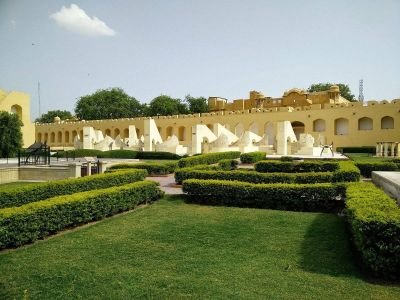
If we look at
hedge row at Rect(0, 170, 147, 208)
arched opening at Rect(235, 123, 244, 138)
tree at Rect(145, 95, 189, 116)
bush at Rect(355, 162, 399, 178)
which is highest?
tree at Rect(145, 95, 189, 116)

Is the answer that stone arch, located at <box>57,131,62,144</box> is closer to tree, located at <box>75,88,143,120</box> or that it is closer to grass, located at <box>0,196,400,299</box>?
tree, located at <box>75,88,143,120</box>

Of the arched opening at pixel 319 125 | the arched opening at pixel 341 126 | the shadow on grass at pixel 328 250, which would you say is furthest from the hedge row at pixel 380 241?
the arched opening at pixel 319 125

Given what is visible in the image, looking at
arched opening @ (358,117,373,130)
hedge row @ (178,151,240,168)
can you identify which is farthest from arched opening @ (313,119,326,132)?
hedge row @ (178,151,240,168)

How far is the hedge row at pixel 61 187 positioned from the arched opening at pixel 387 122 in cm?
2856

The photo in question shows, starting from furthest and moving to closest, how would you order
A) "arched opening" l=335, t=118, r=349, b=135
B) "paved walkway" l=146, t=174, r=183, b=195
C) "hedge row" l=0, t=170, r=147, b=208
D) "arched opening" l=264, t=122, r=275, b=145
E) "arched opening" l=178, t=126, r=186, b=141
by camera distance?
"arched opening" l=178, t=126, r=186, b=141 < "arched opening" l=264, t=122, r=275, b=145 < "arched opening" l=335, t=118, r=349, b=135 < "paved walkway" l=146, t=174, r=183, b=195 < "hedge row" l=0, t=170, r=147, b=208

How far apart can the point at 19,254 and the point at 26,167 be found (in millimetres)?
9280

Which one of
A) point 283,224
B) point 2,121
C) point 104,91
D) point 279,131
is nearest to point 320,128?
point 279,131

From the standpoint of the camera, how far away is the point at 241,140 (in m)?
27.5

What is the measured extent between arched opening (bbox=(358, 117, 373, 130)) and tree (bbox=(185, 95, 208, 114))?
2638cm

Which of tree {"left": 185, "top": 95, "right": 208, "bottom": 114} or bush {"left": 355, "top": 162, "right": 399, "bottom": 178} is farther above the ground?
tree {"left": 185, "top": 95, "right": 208, "bottom": 114}

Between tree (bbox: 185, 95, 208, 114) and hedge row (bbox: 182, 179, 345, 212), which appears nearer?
hedge row (bbox: 182, 179, 345, 212)

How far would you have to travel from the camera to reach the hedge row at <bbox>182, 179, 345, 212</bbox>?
7824 millimetres

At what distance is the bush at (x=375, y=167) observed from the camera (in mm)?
12773

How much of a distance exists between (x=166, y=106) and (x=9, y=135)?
106 feet
